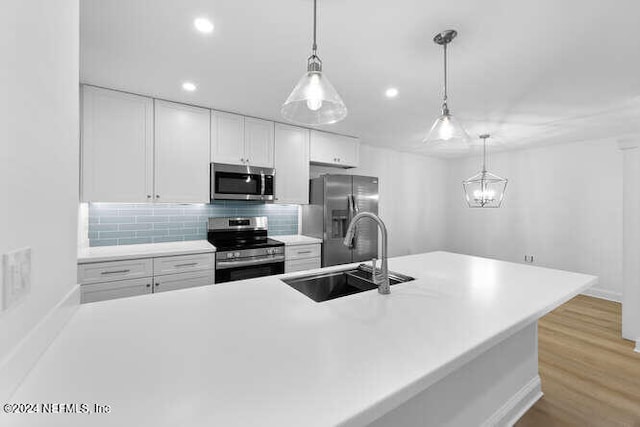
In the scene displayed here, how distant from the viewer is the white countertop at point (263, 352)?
53 centimetres

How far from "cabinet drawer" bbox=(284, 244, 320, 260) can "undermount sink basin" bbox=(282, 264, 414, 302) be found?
1.43 m

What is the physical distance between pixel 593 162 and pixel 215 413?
5.59 meters

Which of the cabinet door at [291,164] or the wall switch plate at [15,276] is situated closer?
the wall switch plate at [15,276]

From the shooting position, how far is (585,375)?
6.77 feet

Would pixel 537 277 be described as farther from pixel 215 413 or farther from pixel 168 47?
pixel 168 47

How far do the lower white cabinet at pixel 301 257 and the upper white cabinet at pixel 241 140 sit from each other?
3.48ft

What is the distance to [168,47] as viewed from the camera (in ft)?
5.86

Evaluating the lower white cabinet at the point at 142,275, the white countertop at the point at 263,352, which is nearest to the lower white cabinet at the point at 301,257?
the lower white cabinet at the point at 142,275

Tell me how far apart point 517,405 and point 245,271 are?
7.80 feet

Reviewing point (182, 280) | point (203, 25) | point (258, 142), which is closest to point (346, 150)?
point (258, 142)

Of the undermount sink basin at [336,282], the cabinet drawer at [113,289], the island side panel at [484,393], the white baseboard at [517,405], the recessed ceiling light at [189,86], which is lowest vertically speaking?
the white baseboard at [517,405]

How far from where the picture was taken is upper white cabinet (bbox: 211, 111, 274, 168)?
2904 millimetres

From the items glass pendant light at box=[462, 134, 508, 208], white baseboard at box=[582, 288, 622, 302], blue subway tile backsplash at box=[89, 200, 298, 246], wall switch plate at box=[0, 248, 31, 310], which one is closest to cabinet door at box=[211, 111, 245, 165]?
blue subway tile backsplash at box=[89, 200, 298, 246]

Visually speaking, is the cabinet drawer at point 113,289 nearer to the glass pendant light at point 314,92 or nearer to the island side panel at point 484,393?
the glass pendant light at point 314,92
